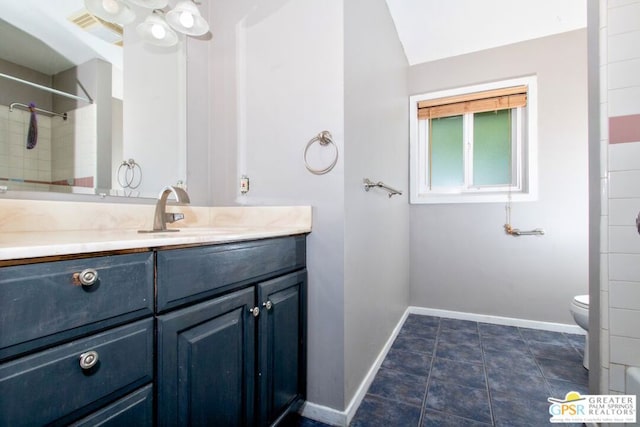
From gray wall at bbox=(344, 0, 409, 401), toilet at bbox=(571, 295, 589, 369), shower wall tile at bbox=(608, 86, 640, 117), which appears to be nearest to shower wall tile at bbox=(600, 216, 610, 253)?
shower wall tile at bbox=(608, 86, 640, 117)

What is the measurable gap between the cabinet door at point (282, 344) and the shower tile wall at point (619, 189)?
123 cm

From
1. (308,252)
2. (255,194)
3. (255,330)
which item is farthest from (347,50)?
(255,330)

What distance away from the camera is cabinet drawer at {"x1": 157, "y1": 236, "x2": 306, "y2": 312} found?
0.73 m

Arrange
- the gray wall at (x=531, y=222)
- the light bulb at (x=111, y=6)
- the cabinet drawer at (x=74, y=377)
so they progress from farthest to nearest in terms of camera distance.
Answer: the gray wall at (x=531, y=222) → the light bulb at (x=111, y=6) → the cabinet drawer at (x=74, y=377)

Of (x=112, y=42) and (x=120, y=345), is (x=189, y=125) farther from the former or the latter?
(x=120, y=345)

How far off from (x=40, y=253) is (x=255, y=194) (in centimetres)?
98

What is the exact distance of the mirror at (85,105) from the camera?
0.98 m

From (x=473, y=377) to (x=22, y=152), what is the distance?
7.65 feet

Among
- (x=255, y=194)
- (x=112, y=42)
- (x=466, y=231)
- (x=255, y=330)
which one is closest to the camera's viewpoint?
(x=255, y=330)

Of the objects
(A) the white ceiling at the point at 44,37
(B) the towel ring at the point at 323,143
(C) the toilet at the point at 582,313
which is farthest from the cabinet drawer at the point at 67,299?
(C) the toilet at the point at 582,313

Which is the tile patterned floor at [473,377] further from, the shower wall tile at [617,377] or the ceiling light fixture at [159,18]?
the ceiling light fixture at [159,18]

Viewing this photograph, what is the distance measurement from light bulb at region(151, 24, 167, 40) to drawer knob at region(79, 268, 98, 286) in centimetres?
122

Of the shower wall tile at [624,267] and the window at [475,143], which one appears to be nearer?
the shower wall tile at [624,267]

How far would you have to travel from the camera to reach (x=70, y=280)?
55cm
